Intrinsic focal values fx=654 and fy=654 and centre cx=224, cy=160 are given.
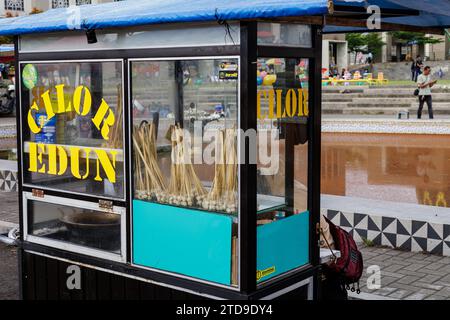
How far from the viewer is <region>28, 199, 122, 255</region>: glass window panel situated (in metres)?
4.04

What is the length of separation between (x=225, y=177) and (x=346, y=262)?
→ 3.77 ft

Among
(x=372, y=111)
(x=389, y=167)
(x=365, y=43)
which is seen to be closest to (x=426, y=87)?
(x=372, y=111)

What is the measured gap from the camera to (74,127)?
13.7 feet

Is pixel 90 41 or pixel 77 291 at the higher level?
pixel 90 41

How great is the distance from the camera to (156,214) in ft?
12.3

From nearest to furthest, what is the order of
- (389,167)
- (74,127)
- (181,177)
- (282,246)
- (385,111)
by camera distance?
1. (282,246)
2. (181,177)
3. (74,127)
4. (389,167)
5. (385,111)

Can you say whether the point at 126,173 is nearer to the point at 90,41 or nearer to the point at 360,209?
the point at 90,41

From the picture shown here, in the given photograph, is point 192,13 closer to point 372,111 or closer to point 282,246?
point 282,246

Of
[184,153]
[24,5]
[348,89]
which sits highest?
[24,5]

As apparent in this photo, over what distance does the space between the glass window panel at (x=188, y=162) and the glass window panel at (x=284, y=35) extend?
0.22 m

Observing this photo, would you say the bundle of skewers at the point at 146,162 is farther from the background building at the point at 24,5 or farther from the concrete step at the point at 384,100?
the background building at the point at 24,5

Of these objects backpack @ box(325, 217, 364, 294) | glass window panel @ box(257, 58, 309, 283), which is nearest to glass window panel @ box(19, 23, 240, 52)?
glass window panel @ box(257, 58, 309, 283)
